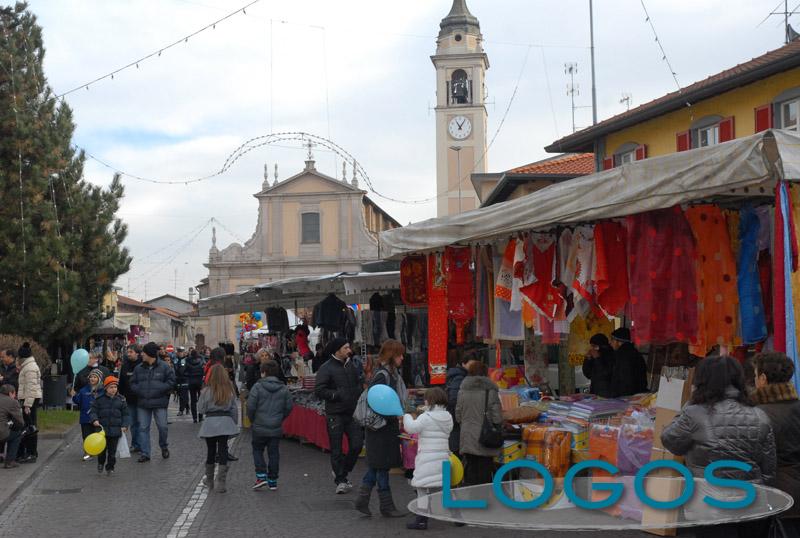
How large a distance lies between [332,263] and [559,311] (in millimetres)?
53366

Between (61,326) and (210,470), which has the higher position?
(61,326)

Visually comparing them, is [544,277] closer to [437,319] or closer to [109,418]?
[437,319]

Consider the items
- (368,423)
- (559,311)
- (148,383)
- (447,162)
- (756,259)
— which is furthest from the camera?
(447,162)

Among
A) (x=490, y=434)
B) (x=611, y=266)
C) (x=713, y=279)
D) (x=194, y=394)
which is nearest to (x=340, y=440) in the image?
(x=490, y=434)

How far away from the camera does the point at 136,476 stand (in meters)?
12.9

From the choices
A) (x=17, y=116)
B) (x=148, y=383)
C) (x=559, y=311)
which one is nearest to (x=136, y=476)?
(x=148, y=383)

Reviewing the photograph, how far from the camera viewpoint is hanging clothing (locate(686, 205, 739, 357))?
7672 millimetres

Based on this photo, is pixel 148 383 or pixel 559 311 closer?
pixel 559 311

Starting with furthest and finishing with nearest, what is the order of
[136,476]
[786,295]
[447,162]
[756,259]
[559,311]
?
[447,162] → [136,476] → [559,311] → [756,259] → [786,295]

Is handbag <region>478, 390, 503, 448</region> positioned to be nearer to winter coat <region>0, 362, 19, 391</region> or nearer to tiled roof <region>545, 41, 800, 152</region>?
winter coat <region>0, 362, 19, 391</region>

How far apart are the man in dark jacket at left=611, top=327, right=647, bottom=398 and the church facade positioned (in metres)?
52.6

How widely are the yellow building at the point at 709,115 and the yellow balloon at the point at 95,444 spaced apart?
44.4ft

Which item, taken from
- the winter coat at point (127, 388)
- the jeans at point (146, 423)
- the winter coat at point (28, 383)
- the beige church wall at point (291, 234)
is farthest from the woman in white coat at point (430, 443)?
the beige church wall at point (291, 234)

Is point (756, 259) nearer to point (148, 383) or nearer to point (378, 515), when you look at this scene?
point (378, 515)
